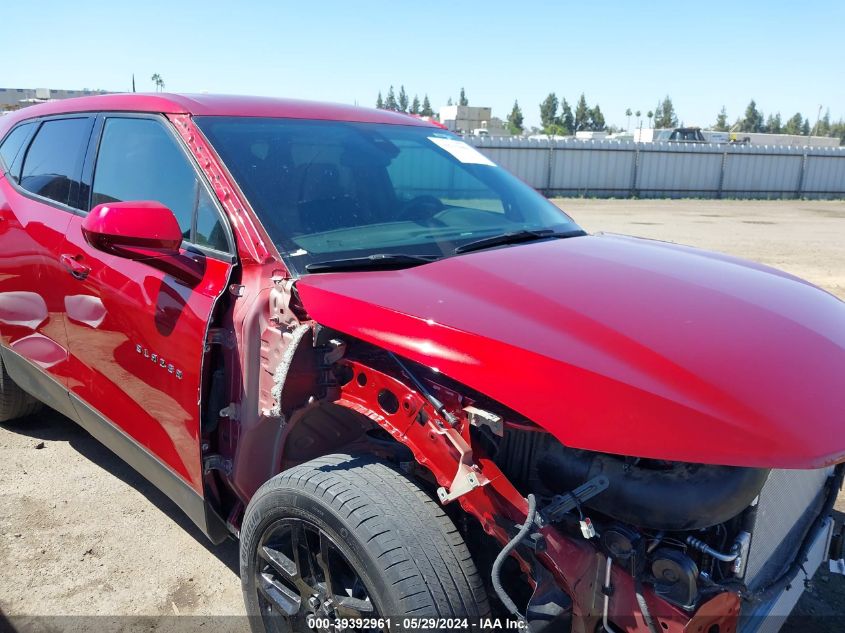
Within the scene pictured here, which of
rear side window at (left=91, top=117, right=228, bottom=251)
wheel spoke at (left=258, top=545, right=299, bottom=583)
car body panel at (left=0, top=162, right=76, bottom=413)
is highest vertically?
rear side window at (left=91, top=117, right=228, bottom=251)

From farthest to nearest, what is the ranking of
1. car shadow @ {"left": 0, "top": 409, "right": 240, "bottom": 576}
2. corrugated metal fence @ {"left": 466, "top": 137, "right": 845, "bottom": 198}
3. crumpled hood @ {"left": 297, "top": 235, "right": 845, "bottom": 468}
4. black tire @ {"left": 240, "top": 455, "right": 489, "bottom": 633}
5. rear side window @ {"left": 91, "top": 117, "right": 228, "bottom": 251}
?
corrugated metal fence @ {"left": 466, "top": 137, "right": 845, "bottom": 198} → car shadow @ {"left": 0, "top": 409, "right": 240, "bottom": 576} → rear side window @ {"left": 91, "top": 117, "right": 228, "bottom": 251} → black tire @ {"left": 240, "top": 455, "right": 489, "bottom": 633} → crumpled hood @ {"left": 297, "top": 235, "right": 845, "bottom": 468}

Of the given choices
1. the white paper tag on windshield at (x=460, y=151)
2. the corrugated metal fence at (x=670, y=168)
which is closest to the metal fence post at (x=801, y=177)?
the corrugated metal fence at (x=670, y=168)

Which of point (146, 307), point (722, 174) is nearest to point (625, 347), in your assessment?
point (146, 307)

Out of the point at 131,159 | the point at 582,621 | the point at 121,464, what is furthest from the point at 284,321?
the point at 121,464

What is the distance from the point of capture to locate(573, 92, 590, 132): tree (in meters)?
97.6

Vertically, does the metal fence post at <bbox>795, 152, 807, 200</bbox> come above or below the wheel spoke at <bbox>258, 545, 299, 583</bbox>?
above

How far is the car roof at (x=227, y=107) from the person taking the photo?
274 centimetres

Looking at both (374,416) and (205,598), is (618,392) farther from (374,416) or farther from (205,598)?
(205,598)

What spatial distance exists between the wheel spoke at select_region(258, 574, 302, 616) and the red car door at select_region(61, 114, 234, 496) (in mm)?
446

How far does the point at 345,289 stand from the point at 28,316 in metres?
2.27

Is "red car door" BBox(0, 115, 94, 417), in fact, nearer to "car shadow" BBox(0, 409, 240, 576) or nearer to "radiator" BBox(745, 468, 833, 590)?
"car shadow" BBox(0, 409, 240, 576)

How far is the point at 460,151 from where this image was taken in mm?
3461

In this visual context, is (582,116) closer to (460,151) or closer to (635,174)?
(635,174)

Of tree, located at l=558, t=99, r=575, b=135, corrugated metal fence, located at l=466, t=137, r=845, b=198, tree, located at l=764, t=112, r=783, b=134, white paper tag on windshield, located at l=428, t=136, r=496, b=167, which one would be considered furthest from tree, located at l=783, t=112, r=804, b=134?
white paper tag on windshield, located at l=428, t=136, r=496, b=167
